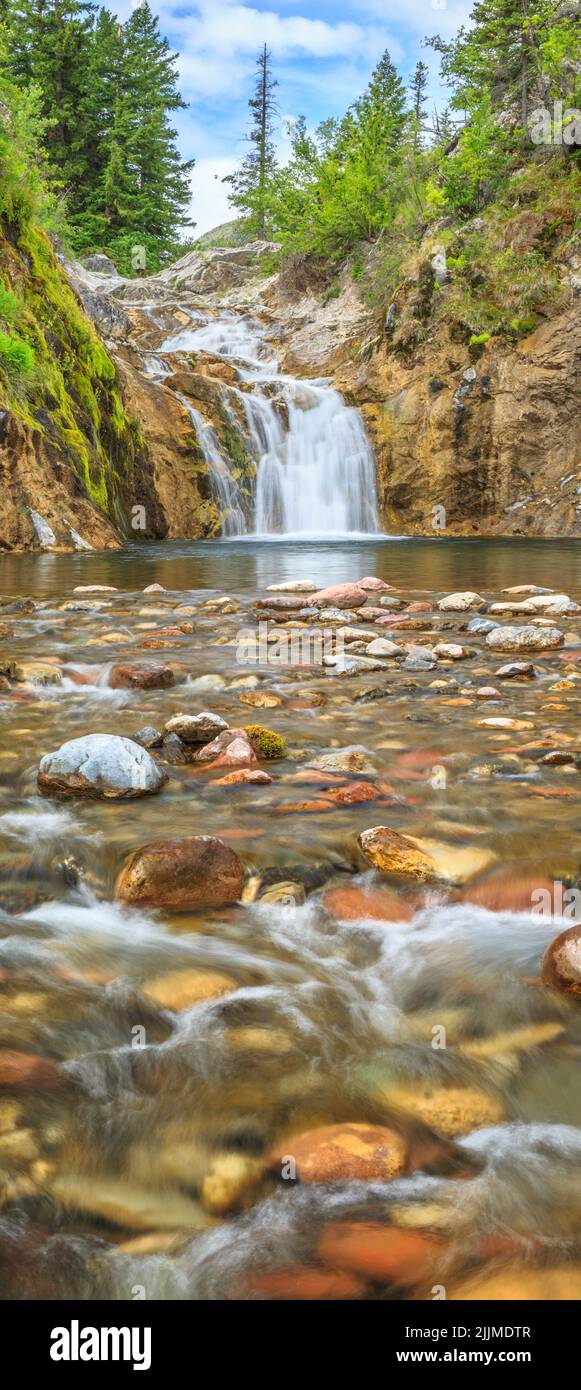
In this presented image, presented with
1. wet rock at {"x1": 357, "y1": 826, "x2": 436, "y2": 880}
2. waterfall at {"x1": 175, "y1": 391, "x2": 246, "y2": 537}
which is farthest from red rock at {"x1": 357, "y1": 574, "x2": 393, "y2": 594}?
waterfall at {"x1": 175, "y1": 391, "x2": 246, "y2": 537}

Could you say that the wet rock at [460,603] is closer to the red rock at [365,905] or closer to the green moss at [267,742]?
the green moss at [267,742]

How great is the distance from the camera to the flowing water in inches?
53.7

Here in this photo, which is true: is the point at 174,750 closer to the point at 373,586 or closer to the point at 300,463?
the point at 373,586

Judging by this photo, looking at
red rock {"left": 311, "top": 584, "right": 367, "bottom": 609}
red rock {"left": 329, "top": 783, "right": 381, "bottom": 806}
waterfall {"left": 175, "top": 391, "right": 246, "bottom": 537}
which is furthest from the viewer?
waterfall {"left": 175, "top": 391, "right": 246, "bottom": 537}

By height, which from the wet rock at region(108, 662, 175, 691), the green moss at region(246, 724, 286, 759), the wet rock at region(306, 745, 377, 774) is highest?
the wet rock at region(108, 662, 175, 691)

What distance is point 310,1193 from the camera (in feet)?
4.73

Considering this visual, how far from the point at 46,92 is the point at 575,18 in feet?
78.0

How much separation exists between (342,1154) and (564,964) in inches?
31.6

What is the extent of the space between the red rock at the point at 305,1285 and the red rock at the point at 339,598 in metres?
6.82

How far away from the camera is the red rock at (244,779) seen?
10.9 ft

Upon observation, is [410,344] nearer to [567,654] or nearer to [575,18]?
[575,18]

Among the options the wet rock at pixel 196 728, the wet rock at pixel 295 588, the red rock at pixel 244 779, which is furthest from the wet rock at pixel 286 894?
the wet rock at pixel 295 588

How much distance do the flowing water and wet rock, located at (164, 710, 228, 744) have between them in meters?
0.27

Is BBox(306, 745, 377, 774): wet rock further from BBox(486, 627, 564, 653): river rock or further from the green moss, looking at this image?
BBox(486, 627, 564, 653): river rock
